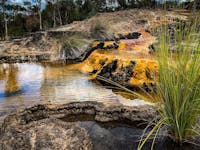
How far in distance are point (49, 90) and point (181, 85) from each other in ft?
8.93

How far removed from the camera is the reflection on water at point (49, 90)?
3.63m

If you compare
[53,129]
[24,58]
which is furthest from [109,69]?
[24,58]

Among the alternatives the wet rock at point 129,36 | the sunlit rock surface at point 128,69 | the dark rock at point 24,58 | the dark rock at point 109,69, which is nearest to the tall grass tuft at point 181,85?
the sunlit rock surface at point 128,69

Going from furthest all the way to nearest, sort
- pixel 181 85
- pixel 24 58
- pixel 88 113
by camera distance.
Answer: pixel 24 58 < pixel 88 113 < pixel 181 85

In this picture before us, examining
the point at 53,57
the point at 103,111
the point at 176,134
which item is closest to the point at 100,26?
the point at 53,57

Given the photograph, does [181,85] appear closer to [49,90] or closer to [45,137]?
[45,137]

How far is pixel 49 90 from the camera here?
4195mm

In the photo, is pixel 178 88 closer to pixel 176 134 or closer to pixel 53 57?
pixel 176 134

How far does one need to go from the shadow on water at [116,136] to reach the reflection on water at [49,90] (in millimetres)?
961

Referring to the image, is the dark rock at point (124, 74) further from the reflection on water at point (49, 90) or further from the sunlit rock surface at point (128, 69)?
the reflection on water at point (49, 90)

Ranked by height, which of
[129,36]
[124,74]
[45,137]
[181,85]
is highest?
[129,36]

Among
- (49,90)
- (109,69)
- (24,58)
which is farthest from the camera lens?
(24,58)

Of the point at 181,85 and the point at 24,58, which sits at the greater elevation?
the point at 181,85

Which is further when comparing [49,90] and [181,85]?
[49,90]
